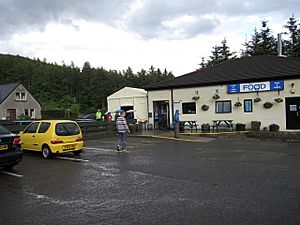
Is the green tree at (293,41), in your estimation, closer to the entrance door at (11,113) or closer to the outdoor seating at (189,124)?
the outdoor seating at (189,124)

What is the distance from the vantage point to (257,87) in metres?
20.8

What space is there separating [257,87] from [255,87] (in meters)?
0.13

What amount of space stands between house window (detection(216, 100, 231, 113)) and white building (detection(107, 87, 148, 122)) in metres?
6.28

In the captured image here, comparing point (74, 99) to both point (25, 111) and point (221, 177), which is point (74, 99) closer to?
point (25, 111)

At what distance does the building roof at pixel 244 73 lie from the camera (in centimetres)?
2058

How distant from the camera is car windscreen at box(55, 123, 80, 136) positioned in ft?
37.6

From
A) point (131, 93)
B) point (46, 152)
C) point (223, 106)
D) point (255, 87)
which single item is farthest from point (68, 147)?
point (131, 93)

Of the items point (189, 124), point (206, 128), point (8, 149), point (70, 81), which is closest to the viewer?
point (8, 149)

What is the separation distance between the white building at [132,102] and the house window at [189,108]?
3.68 metres

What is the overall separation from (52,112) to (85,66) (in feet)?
131

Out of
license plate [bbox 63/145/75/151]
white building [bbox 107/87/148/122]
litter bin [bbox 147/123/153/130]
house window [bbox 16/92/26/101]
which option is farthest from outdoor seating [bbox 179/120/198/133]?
house window [bbox 16/92/26/101]

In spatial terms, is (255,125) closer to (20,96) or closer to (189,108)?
(189,108)

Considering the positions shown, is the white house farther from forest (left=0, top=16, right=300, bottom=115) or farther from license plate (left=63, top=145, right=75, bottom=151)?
license plate (left=63, top=145, right=75, bottom=151)

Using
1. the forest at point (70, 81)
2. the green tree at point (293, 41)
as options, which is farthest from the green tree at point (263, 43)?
the forest at point (70, 81)
